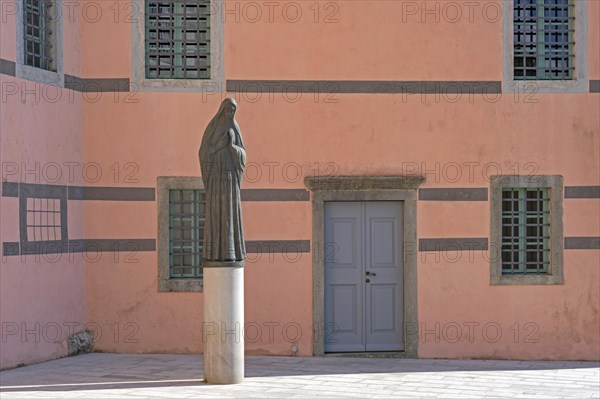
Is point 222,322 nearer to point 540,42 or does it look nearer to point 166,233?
point 166,233

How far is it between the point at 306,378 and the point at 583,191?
505cm

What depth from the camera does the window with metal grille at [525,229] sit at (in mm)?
13633

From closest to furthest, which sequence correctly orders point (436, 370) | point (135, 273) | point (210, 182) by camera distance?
point (210, 182), point (436, 370), point (135, 273)

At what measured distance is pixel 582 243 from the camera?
13.6 m

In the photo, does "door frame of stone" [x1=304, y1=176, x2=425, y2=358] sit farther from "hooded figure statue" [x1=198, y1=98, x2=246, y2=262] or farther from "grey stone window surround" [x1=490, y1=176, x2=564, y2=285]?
"hooded figure statue" [x1=198, y1=98, x2=246, y2=262]

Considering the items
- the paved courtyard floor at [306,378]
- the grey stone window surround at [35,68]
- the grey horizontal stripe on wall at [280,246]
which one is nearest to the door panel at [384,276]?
the paved courtyard floor at [306,378]

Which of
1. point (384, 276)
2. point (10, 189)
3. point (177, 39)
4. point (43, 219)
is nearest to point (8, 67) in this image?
point (10, 189)

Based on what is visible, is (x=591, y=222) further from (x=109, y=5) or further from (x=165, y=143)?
(x=109, y=5)

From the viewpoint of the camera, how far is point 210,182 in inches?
420

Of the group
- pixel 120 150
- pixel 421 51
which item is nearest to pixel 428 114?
pixel 421 51

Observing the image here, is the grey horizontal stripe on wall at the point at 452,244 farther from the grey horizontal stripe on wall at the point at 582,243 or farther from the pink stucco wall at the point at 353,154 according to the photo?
the grey horizontal stripe on wall at the point at 582,243

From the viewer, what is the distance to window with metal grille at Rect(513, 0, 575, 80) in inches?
541

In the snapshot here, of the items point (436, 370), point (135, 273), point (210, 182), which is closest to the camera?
point (210, 182)

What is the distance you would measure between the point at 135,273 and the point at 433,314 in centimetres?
421
